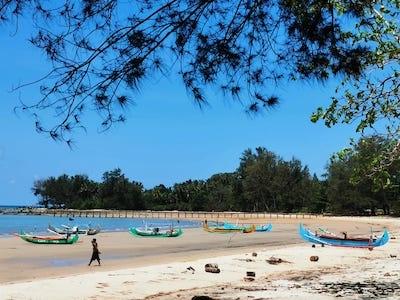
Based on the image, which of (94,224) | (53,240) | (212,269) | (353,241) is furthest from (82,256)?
(94,224)

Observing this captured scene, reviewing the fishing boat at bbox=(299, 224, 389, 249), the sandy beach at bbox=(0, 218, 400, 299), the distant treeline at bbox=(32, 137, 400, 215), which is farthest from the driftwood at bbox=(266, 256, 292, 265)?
the distant treeline at bbox=(32, 137, 400, 215)

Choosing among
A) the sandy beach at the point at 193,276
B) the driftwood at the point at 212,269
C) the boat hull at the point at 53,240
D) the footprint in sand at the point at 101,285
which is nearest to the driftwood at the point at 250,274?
the sandy beach at the point at 193,276

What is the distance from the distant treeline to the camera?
8162 cm

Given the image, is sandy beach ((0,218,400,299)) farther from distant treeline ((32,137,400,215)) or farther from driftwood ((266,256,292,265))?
distant treeline ((32,137,400,215))

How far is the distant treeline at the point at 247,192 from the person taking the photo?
81.6m

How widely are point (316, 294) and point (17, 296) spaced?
673 cm

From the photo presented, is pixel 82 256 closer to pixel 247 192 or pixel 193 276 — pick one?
pixel 193 276

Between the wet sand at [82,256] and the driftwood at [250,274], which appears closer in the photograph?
the driftwood at [250,274]

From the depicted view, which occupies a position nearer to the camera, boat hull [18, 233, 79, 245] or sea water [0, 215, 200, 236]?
boat hull [18, 233, 79, 245]

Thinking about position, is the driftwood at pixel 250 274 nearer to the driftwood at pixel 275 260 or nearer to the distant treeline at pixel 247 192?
the driftwood at pixel 275 260

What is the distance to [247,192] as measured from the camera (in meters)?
106

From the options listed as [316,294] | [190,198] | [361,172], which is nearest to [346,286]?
[316,294]

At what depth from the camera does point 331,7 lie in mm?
5559

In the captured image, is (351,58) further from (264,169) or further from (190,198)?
(190,198)
